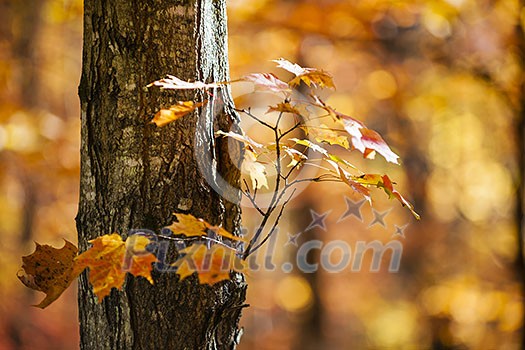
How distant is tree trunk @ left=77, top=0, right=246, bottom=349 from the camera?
131 centimetres

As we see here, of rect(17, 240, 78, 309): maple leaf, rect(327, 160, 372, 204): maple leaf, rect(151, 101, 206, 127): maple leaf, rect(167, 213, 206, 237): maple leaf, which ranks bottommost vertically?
rect(17, 240, 78, 309): maple leaf

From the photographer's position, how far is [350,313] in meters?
9.91

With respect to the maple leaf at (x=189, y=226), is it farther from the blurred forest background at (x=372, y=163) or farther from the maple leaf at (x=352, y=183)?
the blurred forest background at (x=372, y=163)

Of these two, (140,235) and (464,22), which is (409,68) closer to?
(464,22)

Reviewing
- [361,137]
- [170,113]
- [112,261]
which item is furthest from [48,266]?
[361,137]

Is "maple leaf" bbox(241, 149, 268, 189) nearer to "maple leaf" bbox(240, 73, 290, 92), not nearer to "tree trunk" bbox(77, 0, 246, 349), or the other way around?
"tree trunk" bbox(77, 0, 246, 349)

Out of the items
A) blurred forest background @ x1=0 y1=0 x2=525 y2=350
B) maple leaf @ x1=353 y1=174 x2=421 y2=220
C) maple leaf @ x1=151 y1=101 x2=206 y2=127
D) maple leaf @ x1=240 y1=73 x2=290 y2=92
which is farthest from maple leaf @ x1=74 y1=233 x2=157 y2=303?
blurred forest background @ x1=0 y1=0 x2=525 y2=350

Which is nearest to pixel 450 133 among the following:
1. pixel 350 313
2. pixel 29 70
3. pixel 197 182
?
pixel 350 313

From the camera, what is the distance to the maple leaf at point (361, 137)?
1061 mm

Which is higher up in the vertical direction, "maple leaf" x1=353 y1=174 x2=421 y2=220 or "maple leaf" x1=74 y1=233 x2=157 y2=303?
"maple leaf" x1=353 y1=174 x2=421 y2=220

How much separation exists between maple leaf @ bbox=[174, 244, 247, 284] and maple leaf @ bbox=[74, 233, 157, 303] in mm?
67

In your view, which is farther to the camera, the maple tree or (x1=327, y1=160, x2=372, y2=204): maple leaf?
(x1=327, y1=160, x2=372, y2=204): maple leaf

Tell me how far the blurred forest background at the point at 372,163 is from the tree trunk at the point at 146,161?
29.5 inches

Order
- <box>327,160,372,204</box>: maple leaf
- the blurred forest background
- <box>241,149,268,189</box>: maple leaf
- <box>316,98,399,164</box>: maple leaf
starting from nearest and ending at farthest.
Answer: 1. <box>316,98,399,164</box>: maple leaf
2. <box>327,160,372,204</box>: maple leaf
3. <box>241,149,268,189</box>: maple leaf
4. the blurred forest background
